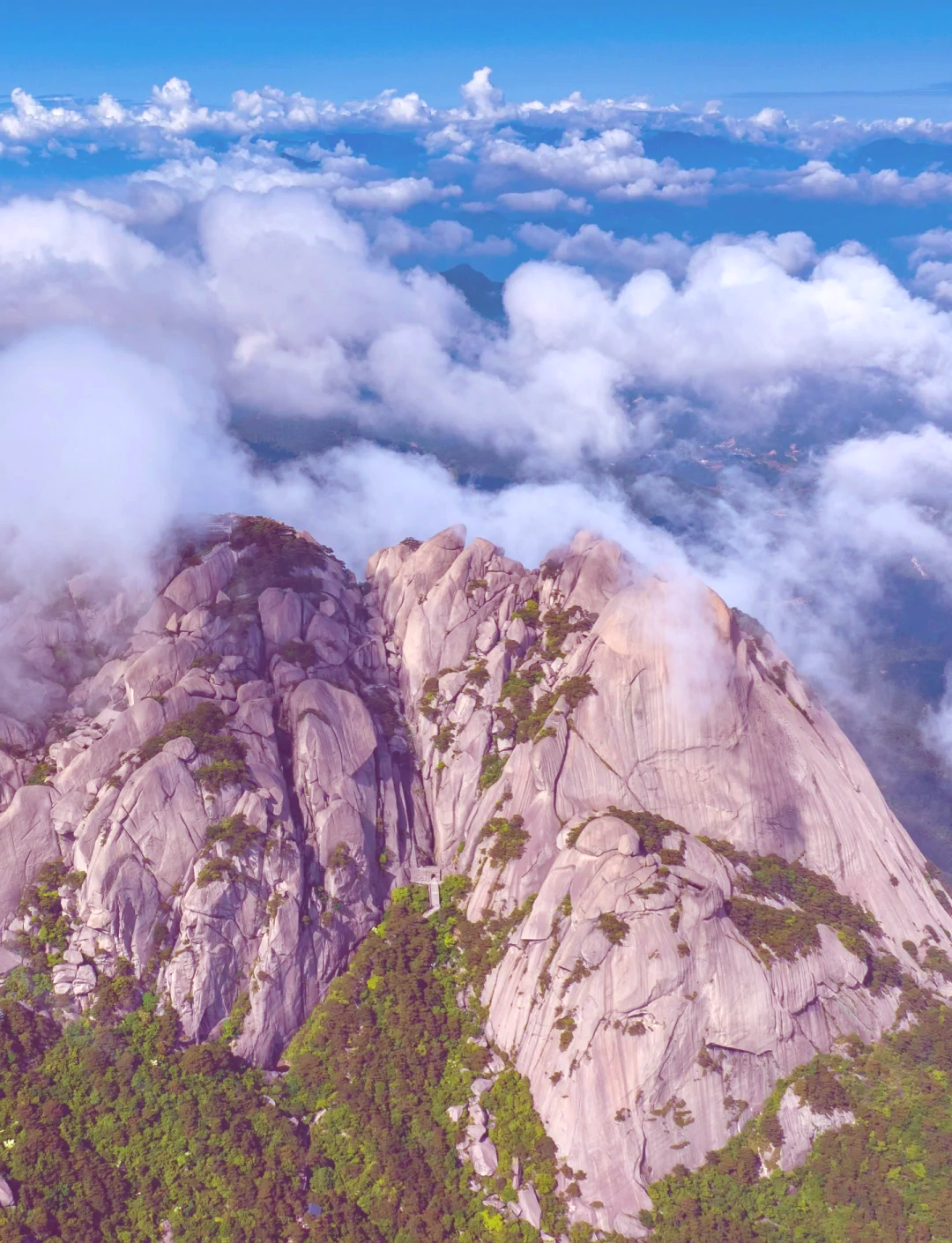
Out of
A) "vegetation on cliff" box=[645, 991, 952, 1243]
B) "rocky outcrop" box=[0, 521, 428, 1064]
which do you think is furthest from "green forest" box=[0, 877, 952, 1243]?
"rocky outcrop" box=[0, 521, 428, 1064]

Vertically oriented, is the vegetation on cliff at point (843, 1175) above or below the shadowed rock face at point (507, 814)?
below

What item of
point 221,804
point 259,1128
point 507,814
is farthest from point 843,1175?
point 221,804

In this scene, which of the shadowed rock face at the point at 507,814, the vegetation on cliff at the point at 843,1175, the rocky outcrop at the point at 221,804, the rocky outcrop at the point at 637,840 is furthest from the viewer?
the rocky outcrop at the point at 221,804

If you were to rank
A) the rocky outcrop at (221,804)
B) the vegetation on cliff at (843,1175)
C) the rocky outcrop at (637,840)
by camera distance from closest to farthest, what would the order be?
the vegetation on cliff at (843,1175)
the rocky outcrop at (637,840)
the rocky outcrop at (221,804)

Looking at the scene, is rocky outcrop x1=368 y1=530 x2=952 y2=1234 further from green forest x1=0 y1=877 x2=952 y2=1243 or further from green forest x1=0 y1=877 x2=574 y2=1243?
green forest x1=0 y1=877 x2=574 y2=1243

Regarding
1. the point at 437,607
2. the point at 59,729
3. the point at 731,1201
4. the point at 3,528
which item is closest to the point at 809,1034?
the point at 731,1201

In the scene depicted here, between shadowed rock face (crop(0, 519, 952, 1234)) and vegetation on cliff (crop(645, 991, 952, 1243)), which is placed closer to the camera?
vegetation on cliff (crop(645, 991, 952, 1243))

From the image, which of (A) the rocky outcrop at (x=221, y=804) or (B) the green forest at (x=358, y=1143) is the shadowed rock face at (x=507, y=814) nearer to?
(A) the rocky outcrop at (x=221, y=804)

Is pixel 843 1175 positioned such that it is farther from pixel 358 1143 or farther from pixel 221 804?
pixel 221 804

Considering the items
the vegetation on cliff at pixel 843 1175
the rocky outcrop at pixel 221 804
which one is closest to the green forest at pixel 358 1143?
the vegetation on cliff at pixel 843 1175
